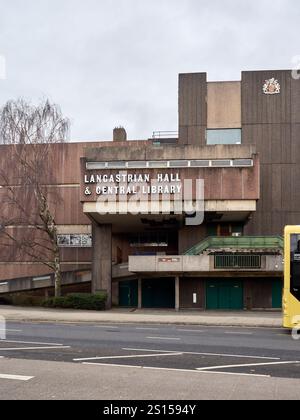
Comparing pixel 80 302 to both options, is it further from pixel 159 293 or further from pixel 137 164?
pixel 137 164

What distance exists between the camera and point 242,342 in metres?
17.4

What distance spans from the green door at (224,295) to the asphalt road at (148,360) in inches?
684

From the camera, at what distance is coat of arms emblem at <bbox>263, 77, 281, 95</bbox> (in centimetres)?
4138

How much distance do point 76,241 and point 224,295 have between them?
13.1m

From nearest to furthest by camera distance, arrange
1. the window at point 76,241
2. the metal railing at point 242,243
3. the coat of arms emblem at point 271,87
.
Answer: the metal railing at point 242,243 < the coat of arms emblem at point 271,87 < the window at point 76,241

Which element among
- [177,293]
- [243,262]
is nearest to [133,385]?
[243,262]

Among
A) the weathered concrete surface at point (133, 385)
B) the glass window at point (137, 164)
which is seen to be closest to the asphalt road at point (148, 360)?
the weathered concrete surface at point (133, 385)

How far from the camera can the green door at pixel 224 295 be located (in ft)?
124

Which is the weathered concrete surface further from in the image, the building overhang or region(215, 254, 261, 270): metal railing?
the building overhang

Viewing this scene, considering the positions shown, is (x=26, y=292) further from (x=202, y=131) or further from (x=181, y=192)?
(x=202, y=131)

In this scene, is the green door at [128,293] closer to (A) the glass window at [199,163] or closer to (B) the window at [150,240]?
(B) the window at [150,240]

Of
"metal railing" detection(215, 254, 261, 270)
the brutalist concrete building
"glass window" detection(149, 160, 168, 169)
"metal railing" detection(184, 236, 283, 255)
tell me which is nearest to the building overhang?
the brutalist concrete building

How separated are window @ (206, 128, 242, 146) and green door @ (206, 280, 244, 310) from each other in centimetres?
1042

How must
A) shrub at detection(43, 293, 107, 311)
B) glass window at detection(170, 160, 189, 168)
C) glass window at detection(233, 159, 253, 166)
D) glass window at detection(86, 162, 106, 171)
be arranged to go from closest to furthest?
shrub at detection(43, 293, 107, 311), glass window at detection(233, 159, 253, 166), glass window at detection(170, 160, 189, 168), glass window at detection(86, 162, 106, 171)
